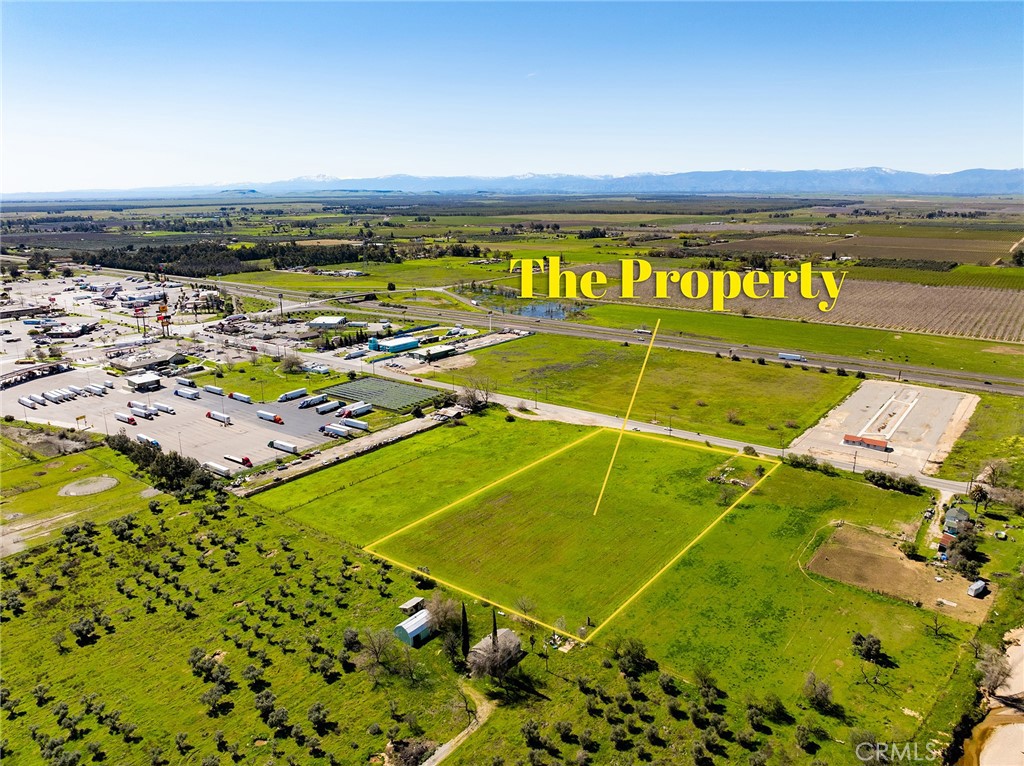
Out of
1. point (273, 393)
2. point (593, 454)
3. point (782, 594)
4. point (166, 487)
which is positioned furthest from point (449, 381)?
point (782, 594)

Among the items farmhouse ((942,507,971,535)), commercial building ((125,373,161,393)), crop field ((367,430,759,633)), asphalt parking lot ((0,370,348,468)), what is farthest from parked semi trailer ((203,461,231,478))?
farmhouse ((942,507,971,535))

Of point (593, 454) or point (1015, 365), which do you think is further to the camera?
point (1015, 365)

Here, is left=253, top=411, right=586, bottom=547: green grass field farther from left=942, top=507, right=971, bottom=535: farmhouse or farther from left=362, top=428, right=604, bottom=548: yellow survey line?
left=942, top=507, right=971, bottom=535: farmhouse

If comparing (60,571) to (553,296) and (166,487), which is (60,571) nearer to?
(166,487)

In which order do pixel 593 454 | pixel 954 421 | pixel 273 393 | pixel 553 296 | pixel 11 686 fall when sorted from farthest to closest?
1. pixel 553 296
2. pixel 273 393
3. pixel 954 421
4. pixel 593 454
5. pixel 11 686

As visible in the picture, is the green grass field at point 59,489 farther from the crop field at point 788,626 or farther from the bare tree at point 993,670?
the bare tree at point 993,670

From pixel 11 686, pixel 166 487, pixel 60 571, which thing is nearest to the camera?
pixel 11 686
